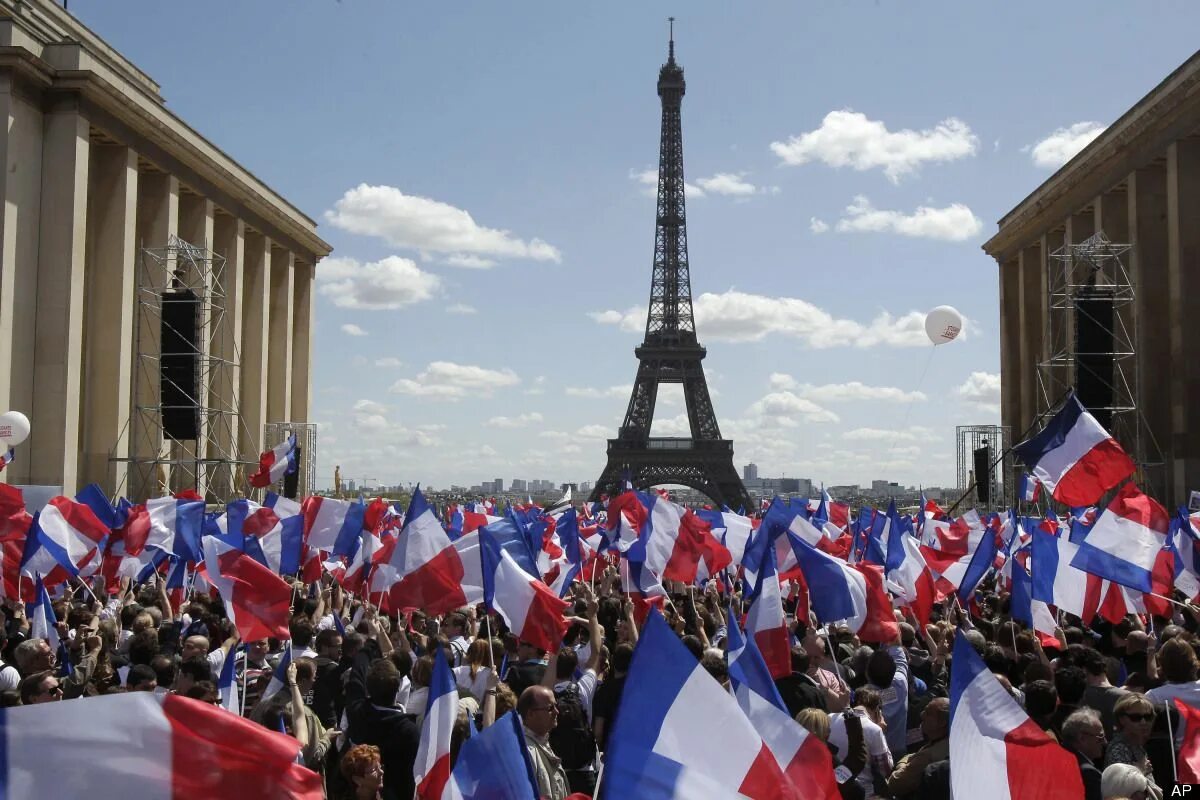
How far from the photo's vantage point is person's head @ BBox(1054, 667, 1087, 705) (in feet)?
22.7

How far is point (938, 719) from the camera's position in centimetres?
596

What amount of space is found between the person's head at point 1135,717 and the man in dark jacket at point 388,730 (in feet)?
11.2

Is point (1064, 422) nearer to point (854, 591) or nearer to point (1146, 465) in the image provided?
point (854, 591)

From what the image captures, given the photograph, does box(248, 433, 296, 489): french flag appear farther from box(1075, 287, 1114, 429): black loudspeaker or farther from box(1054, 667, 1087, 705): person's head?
box(1075, 287, 1114, 429): black loudspeaker

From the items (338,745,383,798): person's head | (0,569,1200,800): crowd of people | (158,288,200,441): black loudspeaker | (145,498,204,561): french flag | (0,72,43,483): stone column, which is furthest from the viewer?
(158,288,200,441): black loudspeaker

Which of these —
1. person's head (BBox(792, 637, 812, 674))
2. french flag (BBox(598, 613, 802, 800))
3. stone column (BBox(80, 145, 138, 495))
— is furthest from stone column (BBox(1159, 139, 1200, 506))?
french flag (BBox(598, 613, 802, 800))

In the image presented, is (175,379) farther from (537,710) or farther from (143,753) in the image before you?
(143,753)

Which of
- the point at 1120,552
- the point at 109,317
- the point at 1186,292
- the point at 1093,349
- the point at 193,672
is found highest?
the point at 1186,292

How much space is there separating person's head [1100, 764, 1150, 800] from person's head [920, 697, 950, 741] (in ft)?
3.44

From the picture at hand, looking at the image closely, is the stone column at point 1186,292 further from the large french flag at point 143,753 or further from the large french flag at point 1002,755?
the large french flag at point 143,753

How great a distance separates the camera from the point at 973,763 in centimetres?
481

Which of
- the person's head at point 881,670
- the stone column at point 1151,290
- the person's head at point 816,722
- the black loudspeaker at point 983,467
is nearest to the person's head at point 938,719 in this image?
the person's head at point 816,722

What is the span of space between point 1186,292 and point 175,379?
95.3ft

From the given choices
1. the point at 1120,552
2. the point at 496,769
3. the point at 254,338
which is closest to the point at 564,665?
the point at 496,769
